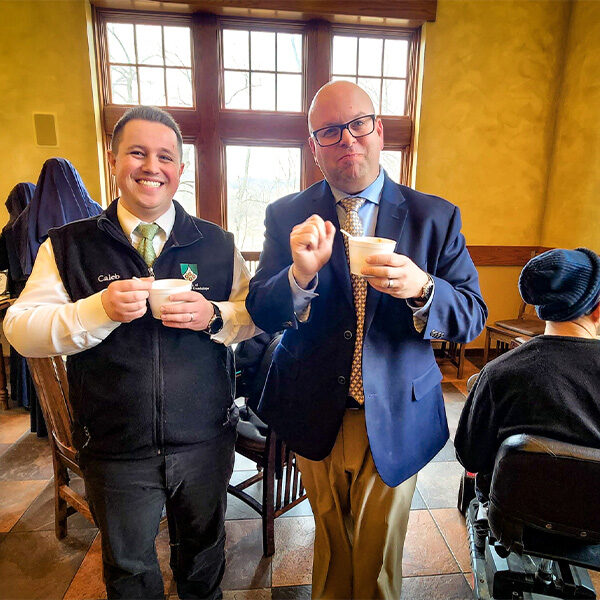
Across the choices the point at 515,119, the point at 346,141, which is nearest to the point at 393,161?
the point at 515,119

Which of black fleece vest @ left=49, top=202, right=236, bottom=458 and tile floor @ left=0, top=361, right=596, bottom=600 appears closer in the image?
black fleece vest @ left=49, top=202, right=236, bottom=458

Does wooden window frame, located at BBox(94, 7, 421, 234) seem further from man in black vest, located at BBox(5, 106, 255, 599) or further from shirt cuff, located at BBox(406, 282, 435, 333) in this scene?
shirt cuff, located at BBox(406, 282, 435, 333)

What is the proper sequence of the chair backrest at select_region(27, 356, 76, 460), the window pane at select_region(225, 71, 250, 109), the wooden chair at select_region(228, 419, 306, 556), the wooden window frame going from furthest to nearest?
the window pane at select_region(225, 71, 250, 109) → the wooden window frame → the wooden chair at select_region(228, 419, 306, 556) → the chair backrest at select_region(27, 356, 76, 460)

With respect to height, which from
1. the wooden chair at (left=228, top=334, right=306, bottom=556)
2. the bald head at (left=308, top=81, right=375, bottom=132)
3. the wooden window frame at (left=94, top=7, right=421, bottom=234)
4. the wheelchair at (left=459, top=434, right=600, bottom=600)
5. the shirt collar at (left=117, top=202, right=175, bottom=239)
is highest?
the wooden window frame at (left=94, top=7, right=421, bottom=234)

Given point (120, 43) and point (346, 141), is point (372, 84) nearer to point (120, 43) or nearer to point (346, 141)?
point (120, 43)

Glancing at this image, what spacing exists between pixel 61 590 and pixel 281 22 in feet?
15.0

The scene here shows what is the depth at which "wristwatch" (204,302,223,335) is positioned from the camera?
3.58 ft

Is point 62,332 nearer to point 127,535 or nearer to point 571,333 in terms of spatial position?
point 127,535

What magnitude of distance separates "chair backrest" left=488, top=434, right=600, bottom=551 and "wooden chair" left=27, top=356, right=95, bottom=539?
1415 mm

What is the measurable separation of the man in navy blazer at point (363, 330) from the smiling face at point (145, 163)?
32 centimetres

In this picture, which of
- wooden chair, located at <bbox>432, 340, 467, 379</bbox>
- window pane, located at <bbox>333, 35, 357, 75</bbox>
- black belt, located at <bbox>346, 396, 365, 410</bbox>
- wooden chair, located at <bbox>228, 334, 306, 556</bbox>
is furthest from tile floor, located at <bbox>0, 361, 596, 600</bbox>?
window pane, located at <bbox>333, 35, 357, 75</bbox>

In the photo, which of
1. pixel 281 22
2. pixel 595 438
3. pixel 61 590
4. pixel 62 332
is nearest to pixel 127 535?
pixel 62 332

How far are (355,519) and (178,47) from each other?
4.31 m

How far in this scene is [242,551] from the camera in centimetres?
179
